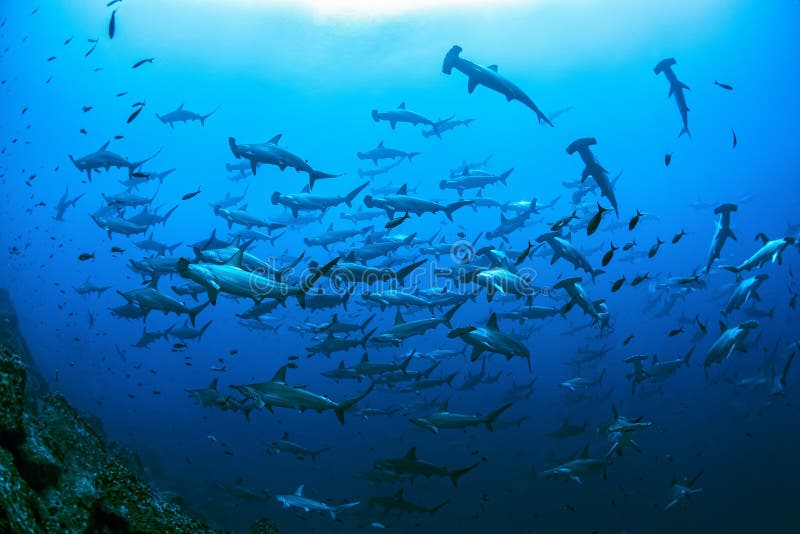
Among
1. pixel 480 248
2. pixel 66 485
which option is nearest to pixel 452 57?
pixel 480 248

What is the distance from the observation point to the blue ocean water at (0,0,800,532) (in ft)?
57.0

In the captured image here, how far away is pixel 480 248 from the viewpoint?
8.90m

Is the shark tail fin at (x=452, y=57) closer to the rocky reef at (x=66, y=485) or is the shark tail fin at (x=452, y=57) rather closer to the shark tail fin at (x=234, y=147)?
the shark tail fin at (x=234, y=147)

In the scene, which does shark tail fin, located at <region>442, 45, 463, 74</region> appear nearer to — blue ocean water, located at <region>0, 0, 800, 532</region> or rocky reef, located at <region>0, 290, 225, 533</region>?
blue ocean water, located at <region>0, 0, 800, 532</region>

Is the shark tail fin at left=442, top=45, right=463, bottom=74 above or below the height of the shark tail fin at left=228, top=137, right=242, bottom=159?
above

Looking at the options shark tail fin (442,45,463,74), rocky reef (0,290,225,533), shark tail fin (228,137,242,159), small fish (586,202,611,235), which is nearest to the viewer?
Result: rocky reef (0,290,225,533)

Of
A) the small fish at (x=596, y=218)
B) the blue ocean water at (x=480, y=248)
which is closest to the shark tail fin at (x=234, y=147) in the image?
the blue ocean water at (x=480, y=248)

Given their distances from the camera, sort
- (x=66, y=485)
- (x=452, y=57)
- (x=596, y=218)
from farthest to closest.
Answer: (x=452, y=57) < (x=596, y=218) < (x=66, y=485)

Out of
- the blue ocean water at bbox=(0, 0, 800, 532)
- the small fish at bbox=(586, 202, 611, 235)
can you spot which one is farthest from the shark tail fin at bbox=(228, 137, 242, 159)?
the small fish at bbox=(586, 202, 611, 235)

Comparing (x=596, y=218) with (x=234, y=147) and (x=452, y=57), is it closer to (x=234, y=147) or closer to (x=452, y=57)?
(x=452, y=57)

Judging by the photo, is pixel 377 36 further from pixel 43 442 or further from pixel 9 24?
pixel 43 442

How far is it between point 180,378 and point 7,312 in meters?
24.1

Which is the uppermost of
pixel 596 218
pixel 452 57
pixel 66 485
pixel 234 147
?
pixel 452 57

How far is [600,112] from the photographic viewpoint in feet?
189
